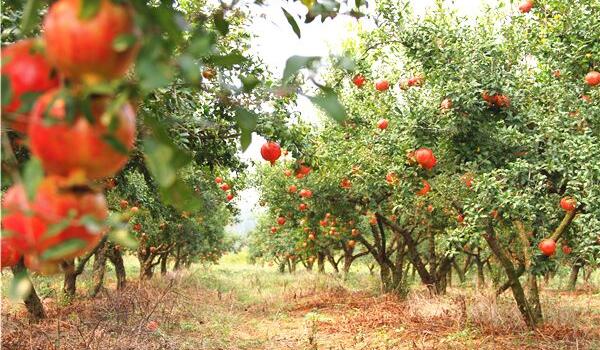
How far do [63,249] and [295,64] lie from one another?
1.43ft

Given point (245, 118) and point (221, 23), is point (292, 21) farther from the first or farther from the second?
point (245, 118)

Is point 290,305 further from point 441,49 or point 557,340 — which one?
point 441,49

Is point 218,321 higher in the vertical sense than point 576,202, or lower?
lower

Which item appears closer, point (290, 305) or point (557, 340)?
point (557, 340)

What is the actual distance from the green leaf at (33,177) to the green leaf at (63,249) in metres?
0.06

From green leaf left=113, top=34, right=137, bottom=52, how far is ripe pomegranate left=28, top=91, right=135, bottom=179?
7cm

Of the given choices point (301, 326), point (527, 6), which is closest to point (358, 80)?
point (527, 6)

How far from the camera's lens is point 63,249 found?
57 cm

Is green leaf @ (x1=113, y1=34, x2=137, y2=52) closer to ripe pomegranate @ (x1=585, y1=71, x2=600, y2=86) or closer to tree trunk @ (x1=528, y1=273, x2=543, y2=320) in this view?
ripe pomegranate @ (x1=585, y1=71, x2=600, y2=86)

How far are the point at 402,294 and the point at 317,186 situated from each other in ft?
12.1

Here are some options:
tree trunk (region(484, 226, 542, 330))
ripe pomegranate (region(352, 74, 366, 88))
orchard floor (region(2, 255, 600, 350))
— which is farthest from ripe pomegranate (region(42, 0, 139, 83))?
tree trunk (region(484, 226, 542, 330))

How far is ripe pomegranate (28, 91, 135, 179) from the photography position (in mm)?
563

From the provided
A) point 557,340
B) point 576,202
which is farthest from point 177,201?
point 557,340

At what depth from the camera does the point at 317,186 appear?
569 inches
